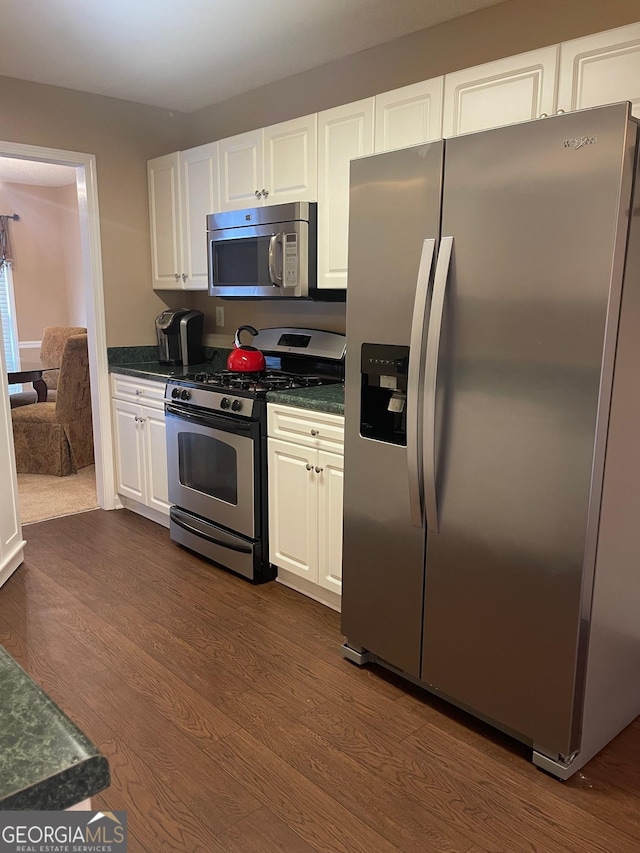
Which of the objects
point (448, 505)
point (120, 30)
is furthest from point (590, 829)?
point (120, 30)

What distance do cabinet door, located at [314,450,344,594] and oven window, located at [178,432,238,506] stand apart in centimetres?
56

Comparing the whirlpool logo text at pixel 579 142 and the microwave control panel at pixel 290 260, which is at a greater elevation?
the whirlpool logo text at pixel 579 142

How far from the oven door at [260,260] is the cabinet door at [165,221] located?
0.47 metres

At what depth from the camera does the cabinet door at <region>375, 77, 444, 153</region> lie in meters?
2.58

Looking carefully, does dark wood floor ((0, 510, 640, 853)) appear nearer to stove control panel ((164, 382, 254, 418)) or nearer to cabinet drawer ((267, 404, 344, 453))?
cabinet drawer ((267, 404, 344, 453))

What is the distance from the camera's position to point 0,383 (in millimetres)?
3205

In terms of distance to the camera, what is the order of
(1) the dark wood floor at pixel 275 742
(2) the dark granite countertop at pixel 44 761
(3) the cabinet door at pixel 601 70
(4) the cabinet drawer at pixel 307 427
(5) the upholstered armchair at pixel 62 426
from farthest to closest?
(5) the upholstered armchair at pixel 62 426 → (4) the cabinet drawer at pixel 307 427 → (3) the cabinet door at pixel 601 70 → (1) the dark wood floor at pixel 275 742 → (2) the dark granite countertop at pixel 44 761

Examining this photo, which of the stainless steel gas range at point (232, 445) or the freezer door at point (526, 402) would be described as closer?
the freezer door at point (526, 402)

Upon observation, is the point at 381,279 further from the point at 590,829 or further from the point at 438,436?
the point at 590,829

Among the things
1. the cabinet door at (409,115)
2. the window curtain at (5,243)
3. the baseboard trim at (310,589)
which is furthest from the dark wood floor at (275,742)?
the window curtain at (5,243)

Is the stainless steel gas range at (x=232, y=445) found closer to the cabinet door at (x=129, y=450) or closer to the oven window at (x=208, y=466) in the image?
the oven window at (x=208, y=466)

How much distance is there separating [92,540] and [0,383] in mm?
1069

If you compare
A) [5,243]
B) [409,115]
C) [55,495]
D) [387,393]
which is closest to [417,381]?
[387,393]

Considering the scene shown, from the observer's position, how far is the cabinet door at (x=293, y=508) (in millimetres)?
2865
